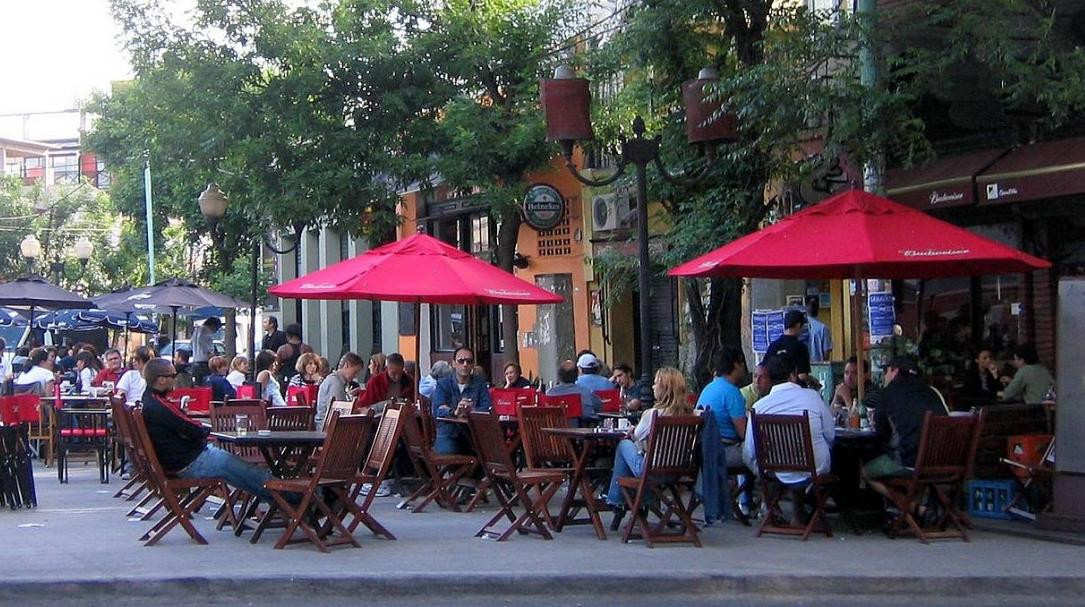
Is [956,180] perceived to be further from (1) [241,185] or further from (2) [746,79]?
(1) [241,185]

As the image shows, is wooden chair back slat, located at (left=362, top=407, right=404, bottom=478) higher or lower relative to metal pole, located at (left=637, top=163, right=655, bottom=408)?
lower

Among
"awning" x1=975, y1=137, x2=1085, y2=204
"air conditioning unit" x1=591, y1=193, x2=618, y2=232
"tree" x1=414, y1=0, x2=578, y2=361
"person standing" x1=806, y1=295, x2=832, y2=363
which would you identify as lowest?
"person standing" x1=806, y1=295, x2=832, y2=363

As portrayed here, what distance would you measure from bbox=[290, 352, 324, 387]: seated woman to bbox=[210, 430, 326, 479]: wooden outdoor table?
568cm

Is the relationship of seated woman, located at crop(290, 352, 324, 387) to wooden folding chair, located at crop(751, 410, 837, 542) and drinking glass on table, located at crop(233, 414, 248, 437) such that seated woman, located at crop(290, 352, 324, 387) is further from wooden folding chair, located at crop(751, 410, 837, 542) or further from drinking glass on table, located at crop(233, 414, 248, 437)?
wooden folding chair, located at crop(751, 410, 837, 542)

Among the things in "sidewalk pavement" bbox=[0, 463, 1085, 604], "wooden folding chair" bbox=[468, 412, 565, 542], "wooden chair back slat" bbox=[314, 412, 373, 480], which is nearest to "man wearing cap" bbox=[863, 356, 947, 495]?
"sidewalk pavement" bbox=[0, 463, 1085, 604]

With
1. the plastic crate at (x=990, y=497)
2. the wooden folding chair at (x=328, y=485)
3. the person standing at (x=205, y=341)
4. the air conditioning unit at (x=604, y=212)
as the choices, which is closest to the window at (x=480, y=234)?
the air conditioning unit at (x=604, y=212)

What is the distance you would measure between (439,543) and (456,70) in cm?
1131

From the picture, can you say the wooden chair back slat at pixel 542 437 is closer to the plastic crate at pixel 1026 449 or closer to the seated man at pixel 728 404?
the seated man at pixel 728 404

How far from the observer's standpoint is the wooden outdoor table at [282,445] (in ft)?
35.2

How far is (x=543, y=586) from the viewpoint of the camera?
9.08 metres

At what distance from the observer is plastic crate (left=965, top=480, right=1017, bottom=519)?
11.6m

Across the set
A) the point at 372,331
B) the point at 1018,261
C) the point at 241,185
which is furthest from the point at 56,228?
the point at 1018,261

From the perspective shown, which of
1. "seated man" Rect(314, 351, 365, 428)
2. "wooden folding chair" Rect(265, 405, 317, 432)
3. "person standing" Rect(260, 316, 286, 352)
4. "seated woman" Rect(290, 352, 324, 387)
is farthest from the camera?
"person standing" Rect(260, 316, 286, 352)

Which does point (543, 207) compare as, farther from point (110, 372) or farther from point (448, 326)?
point (448, 326)
